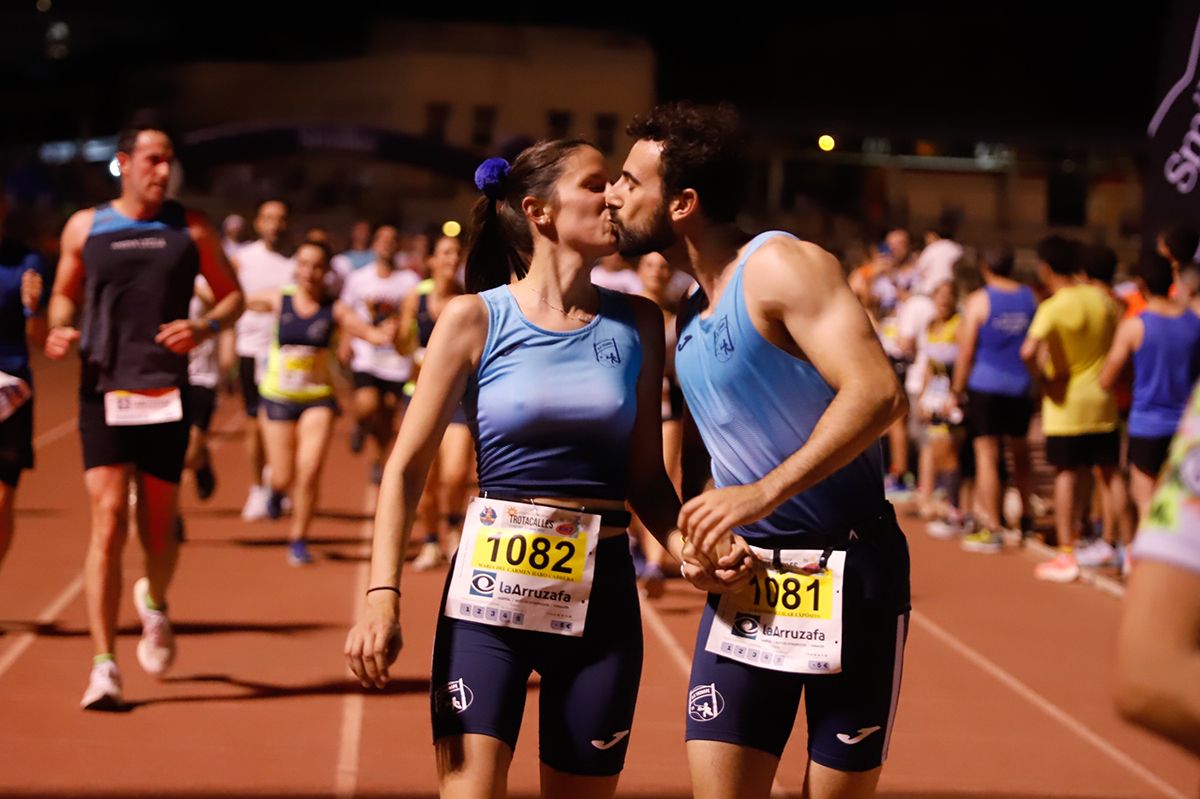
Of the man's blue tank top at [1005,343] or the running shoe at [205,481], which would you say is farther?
the running shoe at [205,481]

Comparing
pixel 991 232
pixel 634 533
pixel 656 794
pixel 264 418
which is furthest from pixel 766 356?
pixel 991 232

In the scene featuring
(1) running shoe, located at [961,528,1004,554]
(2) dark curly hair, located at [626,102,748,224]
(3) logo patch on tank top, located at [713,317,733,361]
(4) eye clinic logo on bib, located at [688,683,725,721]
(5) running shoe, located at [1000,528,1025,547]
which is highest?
(2) dark curly hair, located at [626,102,748,224]

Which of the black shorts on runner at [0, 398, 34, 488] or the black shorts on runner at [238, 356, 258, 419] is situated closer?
the black shorts on runner at [0, 398, 34, 488]

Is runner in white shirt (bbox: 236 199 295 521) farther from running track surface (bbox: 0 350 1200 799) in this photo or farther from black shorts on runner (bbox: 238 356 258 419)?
running track surface (bbox: 0 350 1200 799)

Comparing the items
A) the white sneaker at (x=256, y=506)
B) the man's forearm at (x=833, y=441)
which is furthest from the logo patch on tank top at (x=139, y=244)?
the white sneaker at (x=256, y=506)

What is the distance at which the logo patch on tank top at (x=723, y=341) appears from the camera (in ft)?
11.9

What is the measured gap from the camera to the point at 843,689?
3670 mm

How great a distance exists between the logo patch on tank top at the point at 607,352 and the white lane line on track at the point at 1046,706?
138 inches

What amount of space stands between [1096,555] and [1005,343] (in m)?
1.58

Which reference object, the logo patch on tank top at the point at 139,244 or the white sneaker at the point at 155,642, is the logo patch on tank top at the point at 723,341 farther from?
the white sneaker at the point at 155,642

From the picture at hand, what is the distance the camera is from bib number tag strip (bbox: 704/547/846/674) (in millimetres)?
3609

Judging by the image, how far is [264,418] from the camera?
35.6 feet

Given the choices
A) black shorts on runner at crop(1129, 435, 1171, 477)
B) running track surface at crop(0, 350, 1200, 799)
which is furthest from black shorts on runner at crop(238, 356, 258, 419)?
black shorts on runner at crop(1129, 435, 1171, 477)

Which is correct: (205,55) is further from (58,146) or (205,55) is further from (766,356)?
(766,356)
